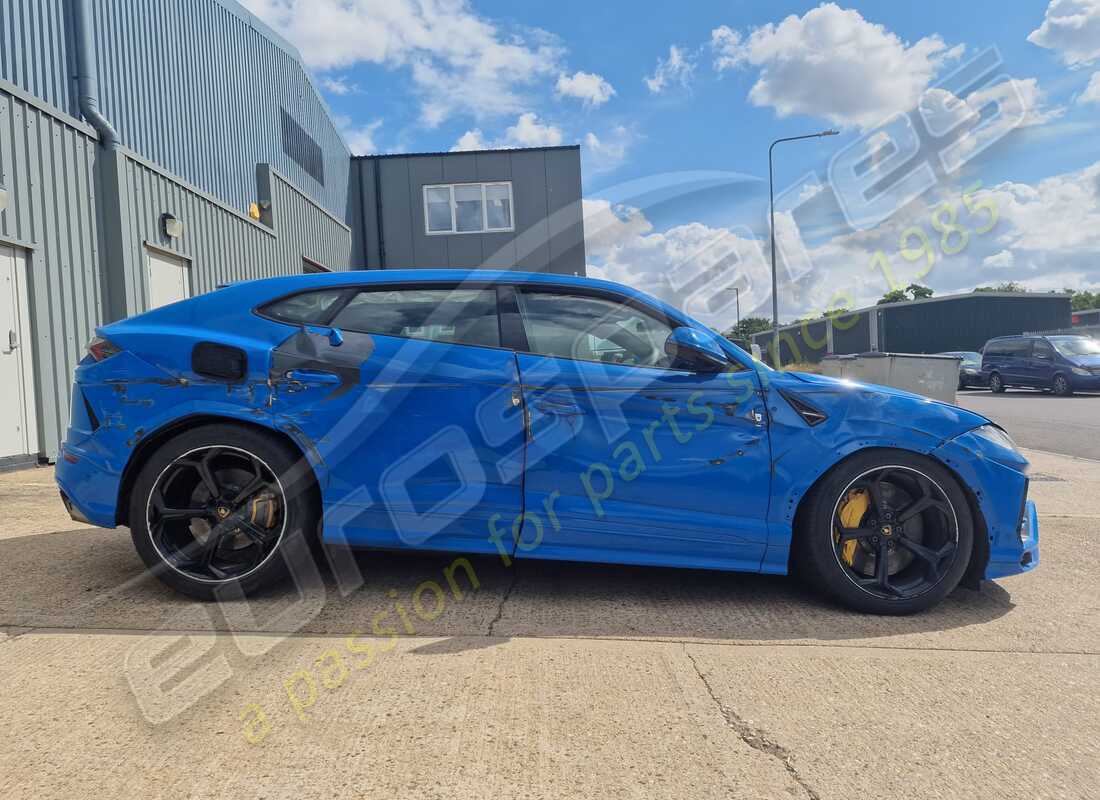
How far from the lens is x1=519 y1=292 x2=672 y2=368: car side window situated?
128 inches

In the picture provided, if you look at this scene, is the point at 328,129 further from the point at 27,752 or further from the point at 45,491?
the point at 27,752

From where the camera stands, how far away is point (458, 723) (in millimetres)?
2191

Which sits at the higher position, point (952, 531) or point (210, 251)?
point (210, 251)

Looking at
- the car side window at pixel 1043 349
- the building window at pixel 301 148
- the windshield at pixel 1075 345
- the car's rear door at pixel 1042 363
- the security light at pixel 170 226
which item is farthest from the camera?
the car side window at pixel 1043 349

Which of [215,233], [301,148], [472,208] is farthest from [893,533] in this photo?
[472,208]

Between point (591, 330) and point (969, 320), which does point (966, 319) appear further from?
point (591, 330)

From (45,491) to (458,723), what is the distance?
5.02 meters

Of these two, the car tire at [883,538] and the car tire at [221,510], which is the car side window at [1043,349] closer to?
the car tire at [883,538]

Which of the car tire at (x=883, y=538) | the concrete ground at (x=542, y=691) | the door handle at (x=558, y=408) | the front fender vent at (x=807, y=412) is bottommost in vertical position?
the concrete ground at (x=542, y=691)

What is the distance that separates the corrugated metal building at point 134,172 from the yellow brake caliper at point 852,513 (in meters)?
7.02

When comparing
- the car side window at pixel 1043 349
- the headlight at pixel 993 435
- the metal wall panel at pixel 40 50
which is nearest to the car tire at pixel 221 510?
the headlight at pixel 993 435

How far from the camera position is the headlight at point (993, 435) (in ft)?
10.6

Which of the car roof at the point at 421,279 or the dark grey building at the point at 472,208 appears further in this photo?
the dark grey building at the point at 472,208

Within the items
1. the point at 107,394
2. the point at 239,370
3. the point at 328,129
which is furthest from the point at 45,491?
the point at 328,129
